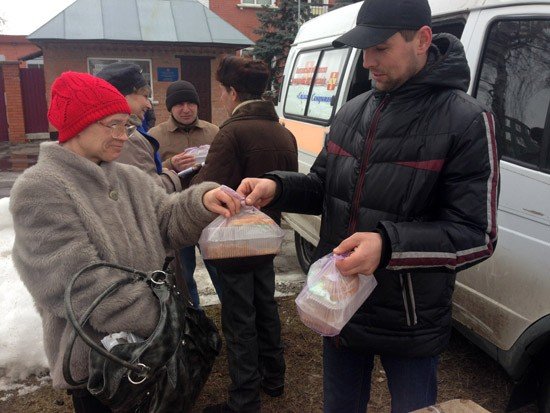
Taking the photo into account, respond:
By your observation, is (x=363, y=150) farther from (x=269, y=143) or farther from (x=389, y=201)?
(x=269, y=143)

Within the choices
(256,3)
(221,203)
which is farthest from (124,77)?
(256,3)

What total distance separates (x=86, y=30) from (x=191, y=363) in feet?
47.7

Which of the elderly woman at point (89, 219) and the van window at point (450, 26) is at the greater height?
the van window at point (450, 26)

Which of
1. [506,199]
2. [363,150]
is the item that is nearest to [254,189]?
[363,150]

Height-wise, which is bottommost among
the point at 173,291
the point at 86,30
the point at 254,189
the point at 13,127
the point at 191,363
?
the point at 13,127

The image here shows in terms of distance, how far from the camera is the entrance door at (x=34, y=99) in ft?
52.2

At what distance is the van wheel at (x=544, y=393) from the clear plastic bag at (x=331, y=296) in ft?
4.64

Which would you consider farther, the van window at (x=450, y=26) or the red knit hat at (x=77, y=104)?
the van window at (x=450, y=26)

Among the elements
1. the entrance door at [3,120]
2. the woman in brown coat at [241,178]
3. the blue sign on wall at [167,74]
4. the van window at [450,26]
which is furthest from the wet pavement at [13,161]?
the van window at [450,26]

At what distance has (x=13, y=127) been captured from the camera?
15.6m

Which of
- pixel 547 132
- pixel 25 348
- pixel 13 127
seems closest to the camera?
pixel 547 132

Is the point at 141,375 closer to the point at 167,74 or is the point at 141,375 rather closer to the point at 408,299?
the point at 408,299

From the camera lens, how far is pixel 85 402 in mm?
1772

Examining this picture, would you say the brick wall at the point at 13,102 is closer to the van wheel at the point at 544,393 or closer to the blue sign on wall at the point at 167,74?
the blue sign on wall at the point at 167,74
